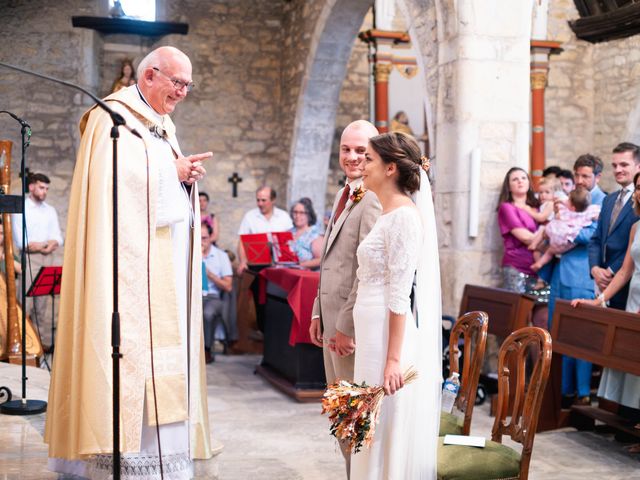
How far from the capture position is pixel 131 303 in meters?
3.12

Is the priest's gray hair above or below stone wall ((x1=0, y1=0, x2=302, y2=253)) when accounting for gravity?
below

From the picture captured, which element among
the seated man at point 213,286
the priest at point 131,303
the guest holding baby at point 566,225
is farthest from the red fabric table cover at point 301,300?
the priest at point 131,303

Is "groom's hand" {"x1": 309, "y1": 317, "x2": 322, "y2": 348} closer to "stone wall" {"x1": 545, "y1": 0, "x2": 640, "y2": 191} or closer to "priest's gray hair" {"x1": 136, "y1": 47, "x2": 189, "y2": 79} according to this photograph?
"priest's gray hair" {"x1": 136, "y1": 47, "x2": 189, "y2": 79}

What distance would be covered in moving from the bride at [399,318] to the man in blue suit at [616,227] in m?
2.38

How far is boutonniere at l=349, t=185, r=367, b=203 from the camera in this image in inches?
130

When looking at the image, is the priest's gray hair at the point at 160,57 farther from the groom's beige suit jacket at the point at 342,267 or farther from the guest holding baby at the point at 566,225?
the guest holding baby at the point at 566,225

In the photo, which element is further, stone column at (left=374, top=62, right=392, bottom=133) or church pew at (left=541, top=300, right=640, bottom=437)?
stone column at (left=374, top=62, right=392, bottom=133)

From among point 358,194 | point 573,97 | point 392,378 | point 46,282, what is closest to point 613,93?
point 573,97

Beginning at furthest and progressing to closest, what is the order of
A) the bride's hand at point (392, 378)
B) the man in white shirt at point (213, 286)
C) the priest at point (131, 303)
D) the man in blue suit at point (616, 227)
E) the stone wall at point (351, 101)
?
the stone wall at point (351, 101) < the man in white shirt at point (213, 286) < the man in blue suit at point (616, 227) < the priest at point (131, 303) < the bride's hand at point (392, 378)

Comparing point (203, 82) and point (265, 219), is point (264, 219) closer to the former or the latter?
point (265, 219)

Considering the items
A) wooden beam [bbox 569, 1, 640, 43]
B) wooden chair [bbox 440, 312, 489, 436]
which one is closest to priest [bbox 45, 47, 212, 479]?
wooden chair [bbox 440, 312, 489, 436]

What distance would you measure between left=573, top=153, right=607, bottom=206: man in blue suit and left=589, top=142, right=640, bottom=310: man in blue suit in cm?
51

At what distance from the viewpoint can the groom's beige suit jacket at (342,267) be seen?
328 cm

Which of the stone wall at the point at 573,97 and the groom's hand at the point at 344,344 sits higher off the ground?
the stone wall at the point at 573,97
